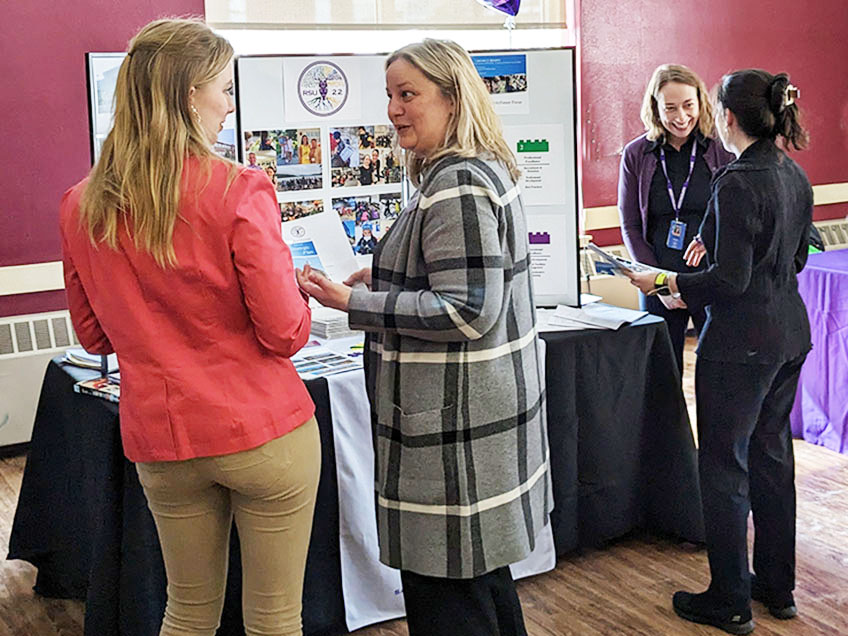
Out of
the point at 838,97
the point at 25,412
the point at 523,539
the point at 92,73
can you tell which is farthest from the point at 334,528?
the point at 838,97

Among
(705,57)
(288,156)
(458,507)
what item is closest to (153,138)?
(458,507)

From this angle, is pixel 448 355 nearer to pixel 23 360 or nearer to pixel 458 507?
pixel 458 507

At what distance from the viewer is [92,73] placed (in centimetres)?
263

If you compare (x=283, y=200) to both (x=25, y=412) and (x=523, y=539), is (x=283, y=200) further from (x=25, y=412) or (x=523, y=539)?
(x=25, y=412)

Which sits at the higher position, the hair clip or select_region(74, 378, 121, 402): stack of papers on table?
the hair clip

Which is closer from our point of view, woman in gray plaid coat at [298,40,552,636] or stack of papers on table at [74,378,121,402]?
woman in gray plaid coat at [298,40,552,636]

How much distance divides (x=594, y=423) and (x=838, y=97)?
424 cm

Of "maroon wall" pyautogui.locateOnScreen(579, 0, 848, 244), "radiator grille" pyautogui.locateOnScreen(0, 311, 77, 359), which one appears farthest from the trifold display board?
"maroon wall" pyautogui.locateOnScreen(579, 0, 848, 244)

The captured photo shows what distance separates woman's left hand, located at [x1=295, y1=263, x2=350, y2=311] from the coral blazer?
83 mm

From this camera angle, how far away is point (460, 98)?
1759 mm

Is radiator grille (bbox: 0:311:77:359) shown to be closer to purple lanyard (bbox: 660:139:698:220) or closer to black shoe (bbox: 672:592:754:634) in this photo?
purple lanyard (bbox: 660:139:698:220)

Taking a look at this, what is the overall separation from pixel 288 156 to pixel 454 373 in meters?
1.28

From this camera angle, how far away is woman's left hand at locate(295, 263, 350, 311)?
1.84 metres

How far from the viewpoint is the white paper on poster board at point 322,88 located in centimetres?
283
